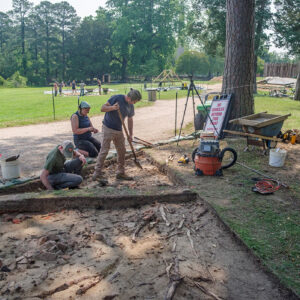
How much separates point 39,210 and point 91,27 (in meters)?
65.9

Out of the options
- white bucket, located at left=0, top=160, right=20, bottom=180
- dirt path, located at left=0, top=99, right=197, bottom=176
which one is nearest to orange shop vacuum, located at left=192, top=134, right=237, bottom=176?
dirt path, located at left=0, top=99, right=197, bottom=176

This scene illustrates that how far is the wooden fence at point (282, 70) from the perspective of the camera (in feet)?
122

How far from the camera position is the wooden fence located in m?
37.3

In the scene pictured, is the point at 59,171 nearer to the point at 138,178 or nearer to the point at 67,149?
the point at 67,149

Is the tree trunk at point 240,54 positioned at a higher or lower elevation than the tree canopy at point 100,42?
lower

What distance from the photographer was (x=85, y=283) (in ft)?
10.1

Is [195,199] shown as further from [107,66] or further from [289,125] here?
[107,66]

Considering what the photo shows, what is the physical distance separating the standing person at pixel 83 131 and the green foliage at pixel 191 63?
2066 inches

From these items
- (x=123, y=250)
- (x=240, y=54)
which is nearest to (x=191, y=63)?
(x=240, y=54)

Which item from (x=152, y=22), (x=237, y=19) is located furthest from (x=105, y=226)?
(x=152, y=22)

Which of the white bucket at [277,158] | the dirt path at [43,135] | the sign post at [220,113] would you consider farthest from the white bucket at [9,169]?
the sign post at [220,113]

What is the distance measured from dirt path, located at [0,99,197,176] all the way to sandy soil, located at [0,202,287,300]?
2826 millimetres

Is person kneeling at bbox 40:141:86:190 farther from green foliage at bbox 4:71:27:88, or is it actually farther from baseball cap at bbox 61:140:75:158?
green foliage at bbox 4:71:27:88

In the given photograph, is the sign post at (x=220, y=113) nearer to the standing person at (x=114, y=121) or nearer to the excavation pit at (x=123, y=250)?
the standing person at (x=114, y=121)
